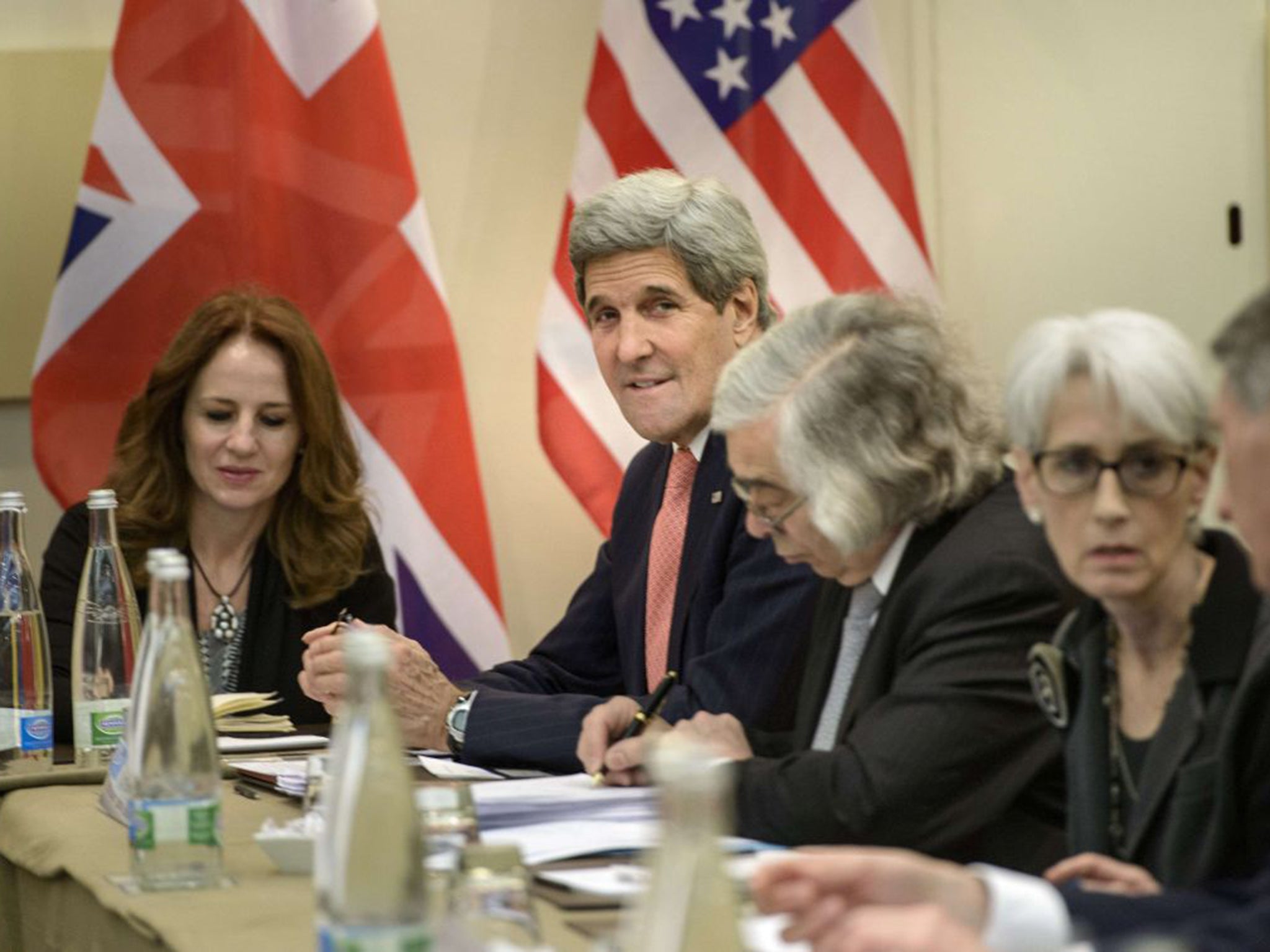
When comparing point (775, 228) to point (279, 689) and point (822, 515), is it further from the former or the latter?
point (822, 515)

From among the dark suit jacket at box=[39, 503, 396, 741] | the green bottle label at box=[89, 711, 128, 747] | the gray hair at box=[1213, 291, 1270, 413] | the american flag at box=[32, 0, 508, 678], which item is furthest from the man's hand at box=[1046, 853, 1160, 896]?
the american flag at box=[32, 0, 508, 678]

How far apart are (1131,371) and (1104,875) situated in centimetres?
46

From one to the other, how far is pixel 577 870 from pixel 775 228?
2.83 m

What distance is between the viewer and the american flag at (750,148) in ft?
14.7

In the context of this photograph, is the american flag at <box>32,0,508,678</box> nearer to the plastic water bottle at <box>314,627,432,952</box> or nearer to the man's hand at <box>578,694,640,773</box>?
the man's hand at <box>578,694,640,773</box>

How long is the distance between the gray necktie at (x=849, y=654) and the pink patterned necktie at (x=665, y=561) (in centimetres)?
71

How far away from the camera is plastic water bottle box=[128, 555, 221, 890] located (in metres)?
1.95

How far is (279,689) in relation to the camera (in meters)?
3.69

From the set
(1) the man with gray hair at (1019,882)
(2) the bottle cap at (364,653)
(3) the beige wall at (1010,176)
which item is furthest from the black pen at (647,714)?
(3) the beige wall at (1010,176)

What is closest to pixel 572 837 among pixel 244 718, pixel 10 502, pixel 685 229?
pixel 10 502

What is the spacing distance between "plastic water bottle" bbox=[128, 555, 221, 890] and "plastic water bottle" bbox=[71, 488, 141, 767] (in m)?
0.84

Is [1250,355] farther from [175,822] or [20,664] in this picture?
[20,664]

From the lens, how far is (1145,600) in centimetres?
192

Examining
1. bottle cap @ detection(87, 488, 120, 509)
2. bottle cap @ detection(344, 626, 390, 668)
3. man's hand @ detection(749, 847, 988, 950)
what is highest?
bottle cap @ detection(87, 488, 120, 509)
